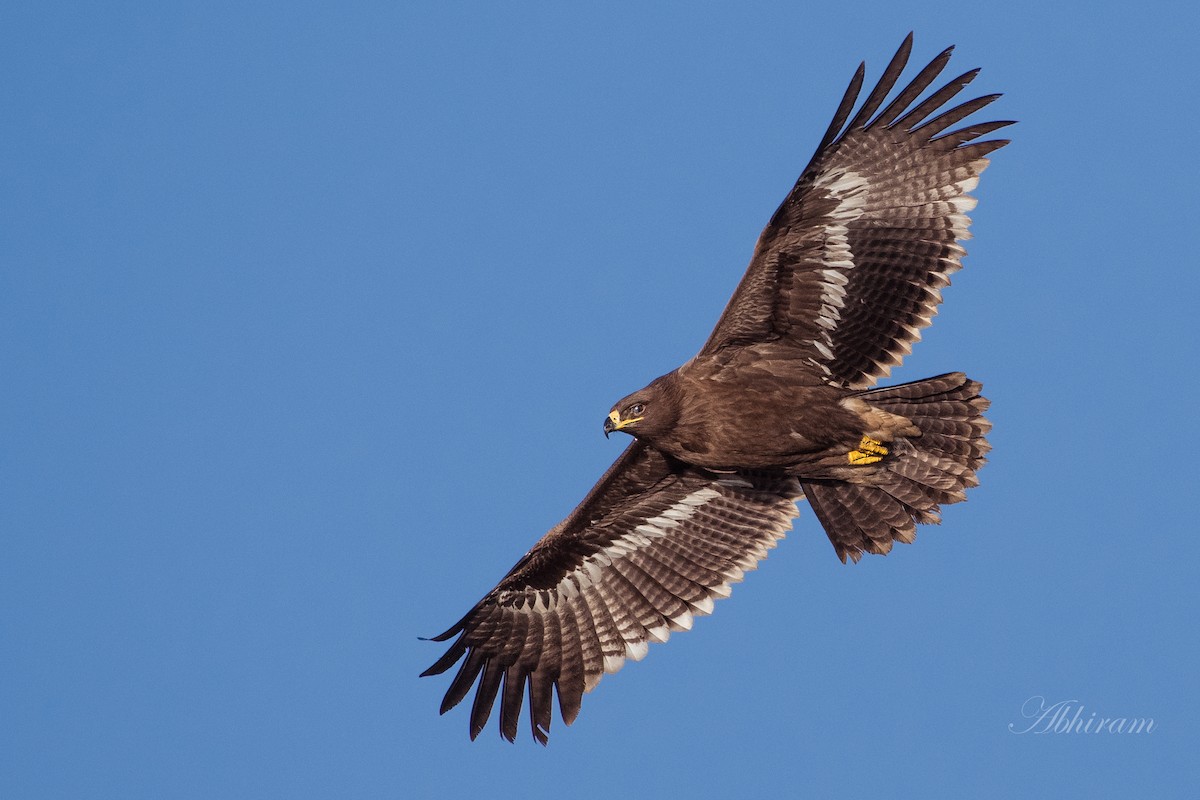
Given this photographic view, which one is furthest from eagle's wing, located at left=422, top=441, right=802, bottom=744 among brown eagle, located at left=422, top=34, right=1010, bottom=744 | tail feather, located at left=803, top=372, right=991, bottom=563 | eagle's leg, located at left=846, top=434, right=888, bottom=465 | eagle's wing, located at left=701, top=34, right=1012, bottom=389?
eagle's wing, located at left=701, top=34, right=1012, bottom=389

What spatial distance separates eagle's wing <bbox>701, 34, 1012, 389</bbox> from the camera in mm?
12656

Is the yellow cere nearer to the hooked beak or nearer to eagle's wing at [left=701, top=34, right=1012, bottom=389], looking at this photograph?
the hooked beak

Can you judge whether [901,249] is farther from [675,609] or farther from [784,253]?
[675,609]

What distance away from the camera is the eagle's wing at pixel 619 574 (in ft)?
45.3

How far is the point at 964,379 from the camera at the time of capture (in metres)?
12.8

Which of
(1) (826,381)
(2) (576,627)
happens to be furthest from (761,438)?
(2) (576,627)

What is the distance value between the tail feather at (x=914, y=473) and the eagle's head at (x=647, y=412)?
1.65 meters

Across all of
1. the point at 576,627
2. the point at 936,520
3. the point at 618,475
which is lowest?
the point at 936,520

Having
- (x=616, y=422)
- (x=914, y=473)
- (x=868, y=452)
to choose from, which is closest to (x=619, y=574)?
(x=616, y=422)

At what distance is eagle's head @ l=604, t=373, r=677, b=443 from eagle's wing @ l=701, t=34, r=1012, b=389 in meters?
0.58

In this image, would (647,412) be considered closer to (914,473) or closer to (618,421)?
(618,421)

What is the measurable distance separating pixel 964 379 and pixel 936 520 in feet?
4.16

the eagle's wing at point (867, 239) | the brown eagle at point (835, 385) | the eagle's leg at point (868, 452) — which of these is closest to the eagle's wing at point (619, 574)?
the brown eagle at point (835, 385)

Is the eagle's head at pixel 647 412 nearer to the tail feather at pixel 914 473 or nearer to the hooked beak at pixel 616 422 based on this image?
the hooked beak at pixel 616 422
